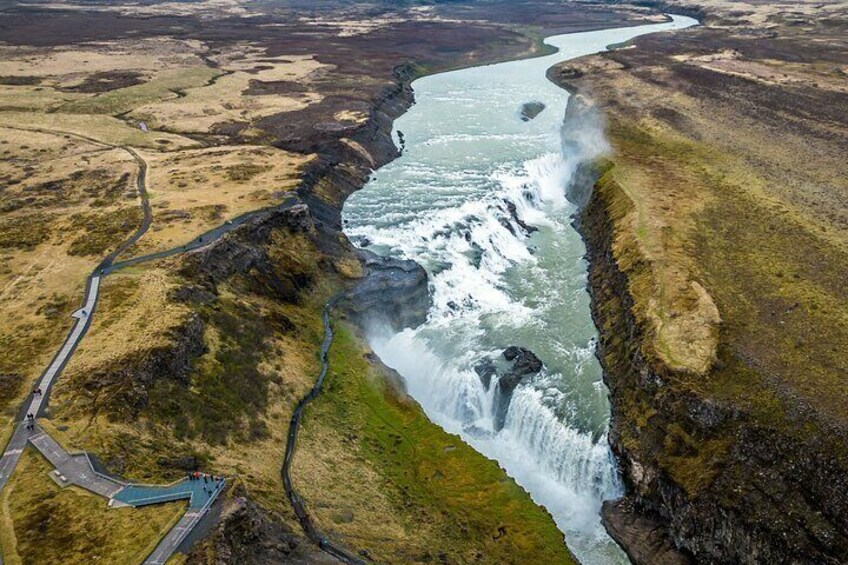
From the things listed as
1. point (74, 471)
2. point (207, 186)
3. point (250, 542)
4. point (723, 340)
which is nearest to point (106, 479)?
point (74, 471)

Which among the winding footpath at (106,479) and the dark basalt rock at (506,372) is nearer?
the winding footpath at (106,479)

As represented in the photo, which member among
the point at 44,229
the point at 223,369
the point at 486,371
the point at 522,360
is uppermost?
the point at 44,229

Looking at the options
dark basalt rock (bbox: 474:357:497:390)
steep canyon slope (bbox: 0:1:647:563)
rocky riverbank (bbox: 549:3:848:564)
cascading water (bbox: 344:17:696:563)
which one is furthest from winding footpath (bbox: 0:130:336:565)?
rocky riverbank (bbox: 549:3:848:564)

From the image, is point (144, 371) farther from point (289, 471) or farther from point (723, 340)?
point (723, 340)

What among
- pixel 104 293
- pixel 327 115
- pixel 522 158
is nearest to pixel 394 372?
pixel 104 293

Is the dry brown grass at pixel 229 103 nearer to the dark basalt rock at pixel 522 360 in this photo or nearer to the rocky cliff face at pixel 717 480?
the dark basalt rock at pixel 522 360

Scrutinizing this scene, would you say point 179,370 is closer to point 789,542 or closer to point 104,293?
point 104,293

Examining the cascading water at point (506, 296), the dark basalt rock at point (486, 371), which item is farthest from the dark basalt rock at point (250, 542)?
the dark basalt rock at point (486, 371)
